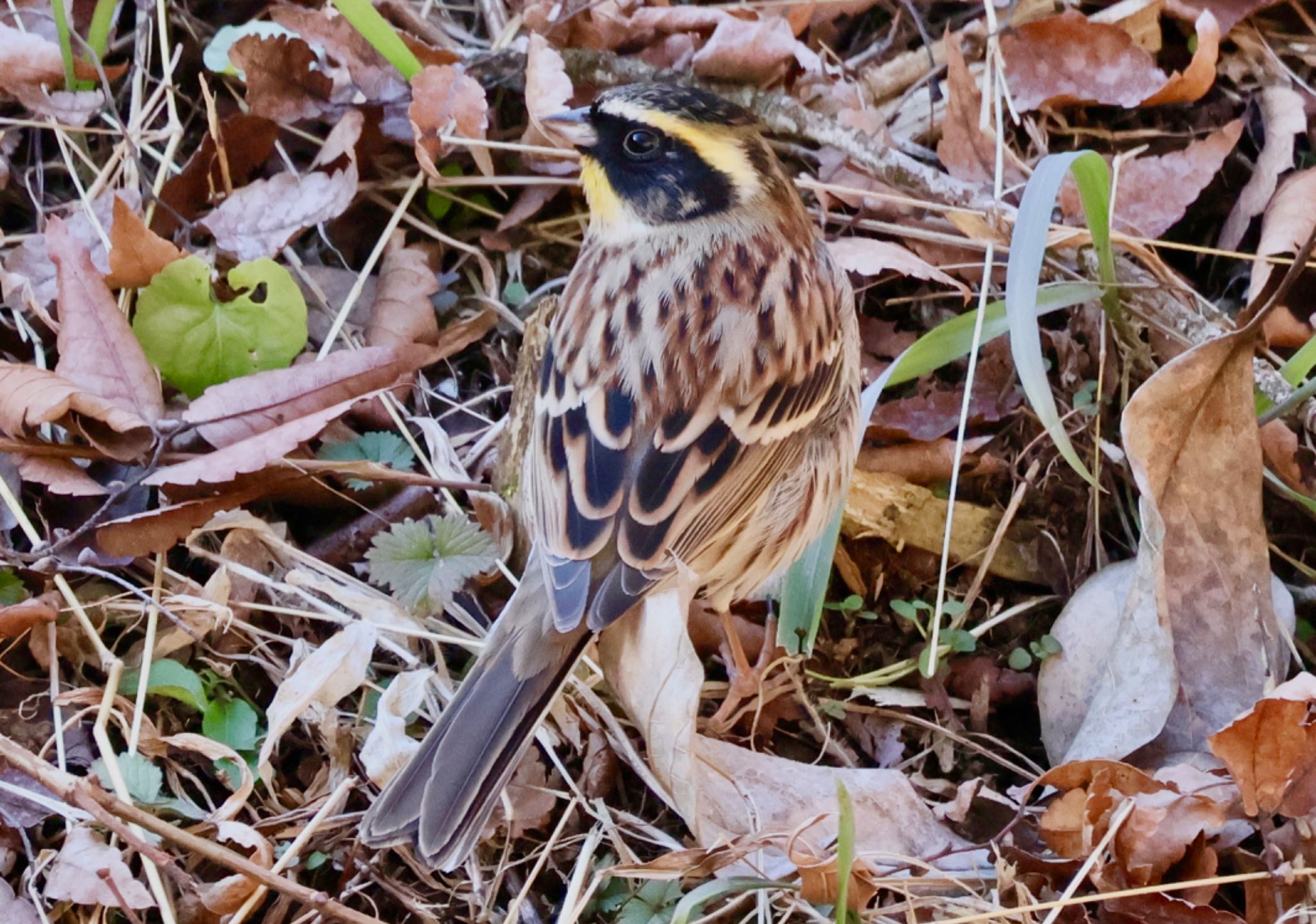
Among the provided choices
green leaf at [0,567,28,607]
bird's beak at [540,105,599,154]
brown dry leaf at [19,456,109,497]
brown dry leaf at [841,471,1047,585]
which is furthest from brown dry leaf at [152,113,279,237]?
brown dry leaf at [841,471,1047,585]

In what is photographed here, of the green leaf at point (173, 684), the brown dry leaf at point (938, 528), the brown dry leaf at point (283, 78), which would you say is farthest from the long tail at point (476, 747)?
the brown dry leaf at point (283, 78)

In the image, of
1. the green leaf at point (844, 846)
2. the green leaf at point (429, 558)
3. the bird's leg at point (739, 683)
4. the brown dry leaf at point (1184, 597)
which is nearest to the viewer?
Result: the green leaf at point (844, 846)

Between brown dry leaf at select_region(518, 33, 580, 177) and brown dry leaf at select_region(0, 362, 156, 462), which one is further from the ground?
brown dry leaf at select_region(518, 33, 580, 177)

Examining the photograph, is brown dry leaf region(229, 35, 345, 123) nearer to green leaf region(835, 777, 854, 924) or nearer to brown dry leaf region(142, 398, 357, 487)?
brown dry leaf region(142, 398, 357, 487)

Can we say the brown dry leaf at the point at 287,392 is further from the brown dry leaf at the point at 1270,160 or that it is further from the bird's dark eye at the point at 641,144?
the brown dry leaf at the point at 1270,160

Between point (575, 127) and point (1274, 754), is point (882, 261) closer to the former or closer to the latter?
point (575, 127)

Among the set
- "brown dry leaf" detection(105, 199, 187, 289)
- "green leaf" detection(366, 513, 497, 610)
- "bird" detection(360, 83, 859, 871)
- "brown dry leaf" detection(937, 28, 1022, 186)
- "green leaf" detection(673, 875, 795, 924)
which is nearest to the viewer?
"green leaf" detection(673, 875, 795, 924)
